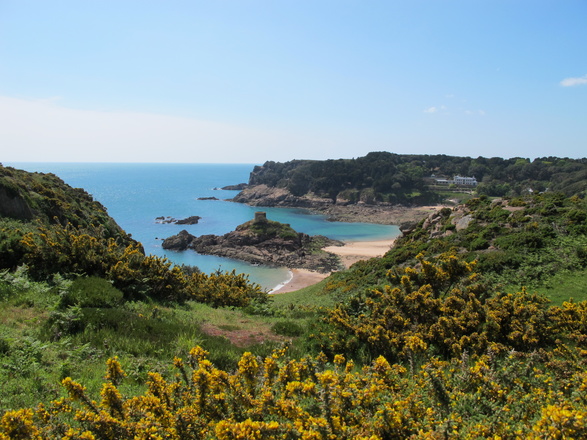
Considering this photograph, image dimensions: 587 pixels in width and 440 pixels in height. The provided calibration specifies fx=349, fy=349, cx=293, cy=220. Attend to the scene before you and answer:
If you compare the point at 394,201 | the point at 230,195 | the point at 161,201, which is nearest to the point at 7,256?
the point at 394,201

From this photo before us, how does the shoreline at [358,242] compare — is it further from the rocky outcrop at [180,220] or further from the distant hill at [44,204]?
the rocky outcrop at [180,220]

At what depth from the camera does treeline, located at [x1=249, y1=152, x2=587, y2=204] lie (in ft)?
365

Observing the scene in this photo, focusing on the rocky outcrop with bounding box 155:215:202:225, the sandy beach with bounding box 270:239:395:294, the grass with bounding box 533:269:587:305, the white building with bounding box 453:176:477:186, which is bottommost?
the sandy beach with bounding box 270:239:395:294

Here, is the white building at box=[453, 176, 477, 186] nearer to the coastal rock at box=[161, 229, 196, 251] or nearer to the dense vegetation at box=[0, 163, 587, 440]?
the coastal rock at box=[161, 229, 196, 251]

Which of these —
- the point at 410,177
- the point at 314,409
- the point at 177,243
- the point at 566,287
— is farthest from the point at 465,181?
the point at 314,409

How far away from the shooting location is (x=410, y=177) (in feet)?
404

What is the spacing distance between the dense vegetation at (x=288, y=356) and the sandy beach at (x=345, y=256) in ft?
86.9

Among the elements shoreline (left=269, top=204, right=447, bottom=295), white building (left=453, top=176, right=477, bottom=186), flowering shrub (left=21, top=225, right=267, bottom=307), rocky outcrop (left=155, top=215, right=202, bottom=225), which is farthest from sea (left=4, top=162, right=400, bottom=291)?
white building (left=453, top=176, right=477, bottom=186)

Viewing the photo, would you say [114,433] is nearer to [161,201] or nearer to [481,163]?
[161,201]

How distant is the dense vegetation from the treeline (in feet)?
329

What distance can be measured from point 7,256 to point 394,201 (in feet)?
357

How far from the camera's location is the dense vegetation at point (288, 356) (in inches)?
A: 143

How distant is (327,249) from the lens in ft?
207

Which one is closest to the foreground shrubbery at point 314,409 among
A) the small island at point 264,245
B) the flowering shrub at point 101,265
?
the flowering shrub at point 101,265
